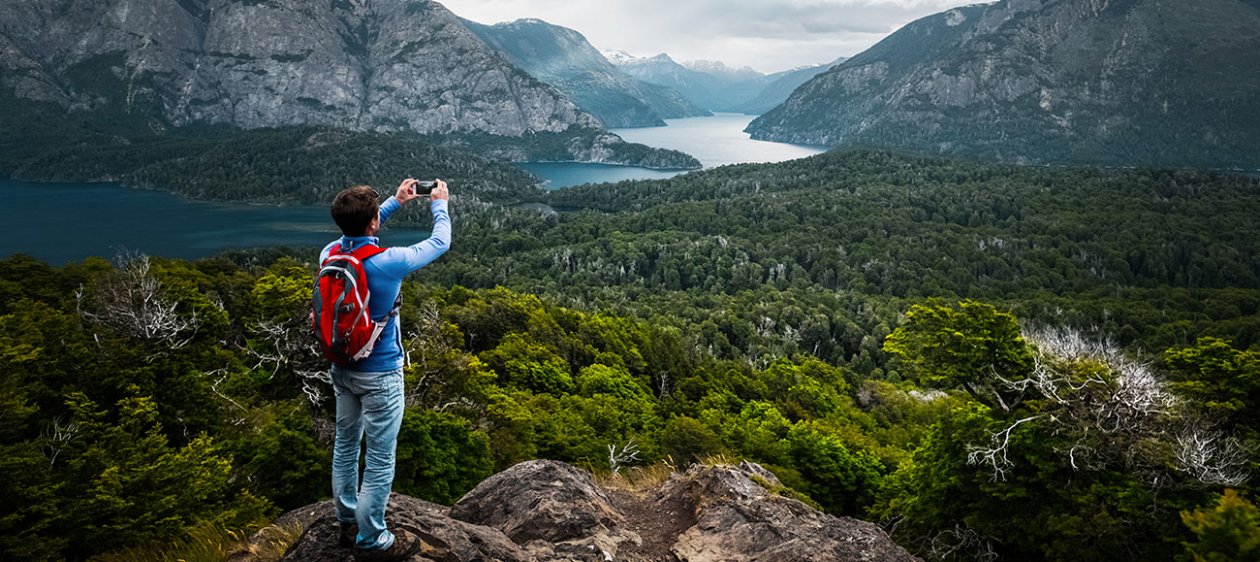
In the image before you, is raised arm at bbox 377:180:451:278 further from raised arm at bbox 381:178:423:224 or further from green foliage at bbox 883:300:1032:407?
green foliage at bbox 883:300:1032:407

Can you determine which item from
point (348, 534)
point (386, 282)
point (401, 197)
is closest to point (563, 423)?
point (348, 534)

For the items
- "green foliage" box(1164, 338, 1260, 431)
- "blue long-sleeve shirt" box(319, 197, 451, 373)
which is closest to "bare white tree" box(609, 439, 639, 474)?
"blue long-sleeve shirt" box(319, 197, 451, 373)

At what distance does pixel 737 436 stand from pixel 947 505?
1697 centimetres

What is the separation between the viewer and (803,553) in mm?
9414

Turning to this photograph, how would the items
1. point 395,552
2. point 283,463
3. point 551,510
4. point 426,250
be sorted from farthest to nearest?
point 283,463 < point 551,510 < point 395,552 < point 426,250

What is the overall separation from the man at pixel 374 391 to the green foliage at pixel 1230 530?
7.52m

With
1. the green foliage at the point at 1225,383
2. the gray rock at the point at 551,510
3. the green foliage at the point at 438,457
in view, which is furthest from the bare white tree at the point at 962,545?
the green foliage at the point at 438,457

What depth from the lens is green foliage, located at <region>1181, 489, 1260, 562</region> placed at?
577 centimetres

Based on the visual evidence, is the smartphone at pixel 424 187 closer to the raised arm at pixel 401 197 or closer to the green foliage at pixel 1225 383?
the raised arm at pixel 401 197

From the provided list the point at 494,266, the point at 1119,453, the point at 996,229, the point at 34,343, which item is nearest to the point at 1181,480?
the point at 1119,453

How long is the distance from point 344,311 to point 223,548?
4942mm

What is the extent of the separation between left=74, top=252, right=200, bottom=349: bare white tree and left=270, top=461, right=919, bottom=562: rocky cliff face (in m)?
12.8

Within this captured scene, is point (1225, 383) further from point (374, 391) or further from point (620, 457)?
point (374, 391)

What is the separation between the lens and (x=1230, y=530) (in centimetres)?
594
